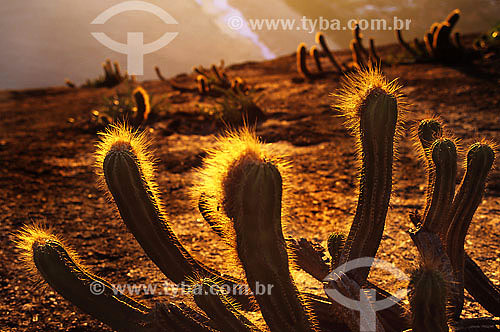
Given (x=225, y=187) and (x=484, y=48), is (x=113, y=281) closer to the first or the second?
(x=225, y=187)

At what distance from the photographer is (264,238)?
0.99 m

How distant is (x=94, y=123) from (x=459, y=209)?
6.02 m

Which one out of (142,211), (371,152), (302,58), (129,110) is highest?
(302,58)

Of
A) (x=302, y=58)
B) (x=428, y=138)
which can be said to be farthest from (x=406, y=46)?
(x=428, y=138)

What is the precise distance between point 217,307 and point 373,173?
24.0 inches

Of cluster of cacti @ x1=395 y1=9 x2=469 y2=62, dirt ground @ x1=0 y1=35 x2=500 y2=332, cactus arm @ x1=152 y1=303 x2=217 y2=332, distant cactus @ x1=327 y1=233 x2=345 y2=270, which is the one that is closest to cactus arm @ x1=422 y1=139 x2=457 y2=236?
dirt ground @ x1=0 y1=35 x2=500 y2=332

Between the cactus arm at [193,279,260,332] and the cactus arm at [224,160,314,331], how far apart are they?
0.10 m

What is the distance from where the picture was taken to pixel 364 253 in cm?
126

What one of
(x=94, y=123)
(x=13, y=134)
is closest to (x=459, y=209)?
(x=94, y=123)

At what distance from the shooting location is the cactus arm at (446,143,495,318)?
51.9 inches

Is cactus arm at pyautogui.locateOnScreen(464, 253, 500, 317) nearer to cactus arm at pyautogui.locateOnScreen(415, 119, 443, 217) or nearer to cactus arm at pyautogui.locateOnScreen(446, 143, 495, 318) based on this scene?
cactus arm at pyautogui.locateOnScreen(446, 143, 495, 318)

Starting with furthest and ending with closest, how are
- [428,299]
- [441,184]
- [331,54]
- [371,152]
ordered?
[331,54]
[441,184]
[371,152]
[428,299]

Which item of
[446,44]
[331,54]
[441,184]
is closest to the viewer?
[441,184]

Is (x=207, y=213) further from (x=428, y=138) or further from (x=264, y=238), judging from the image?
(x=428, y=138)
